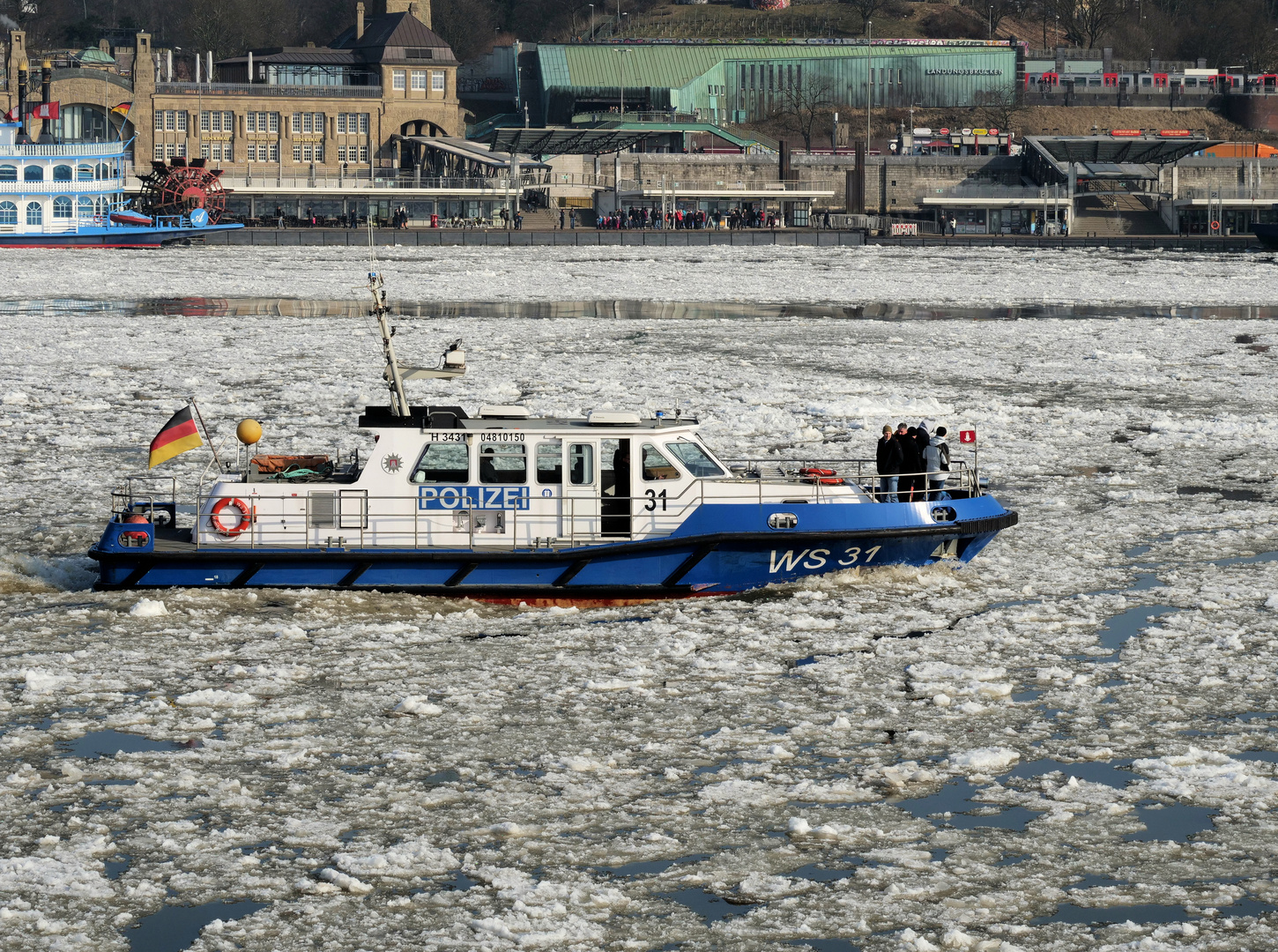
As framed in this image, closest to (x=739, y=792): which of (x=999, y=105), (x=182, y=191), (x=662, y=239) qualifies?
(x=662, y=239)

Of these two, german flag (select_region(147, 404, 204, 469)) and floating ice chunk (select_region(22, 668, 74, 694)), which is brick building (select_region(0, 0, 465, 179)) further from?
floating ice chunk (select_region(22, 668, 74, 694))

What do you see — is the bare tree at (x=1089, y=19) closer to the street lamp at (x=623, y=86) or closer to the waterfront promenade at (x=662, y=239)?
the street lamp at (x=623, y=86)

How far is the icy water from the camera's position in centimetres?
1233

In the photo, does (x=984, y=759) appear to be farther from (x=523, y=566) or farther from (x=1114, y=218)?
(x=1114, y=218)

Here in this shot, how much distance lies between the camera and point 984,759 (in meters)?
15.2

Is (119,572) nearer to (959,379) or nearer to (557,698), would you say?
(557,698)

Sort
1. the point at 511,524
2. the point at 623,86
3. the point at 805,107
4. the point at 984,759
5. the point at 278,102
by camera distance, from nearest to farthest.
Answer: the point at 984,759, the point at 511,524, the point at 278,102, the point at 623,86, the point at 805,107

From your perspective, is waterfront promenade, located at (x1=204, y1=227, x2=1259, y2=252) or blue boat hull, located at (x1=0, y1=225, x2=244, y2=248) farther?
waterfront promenade, located at (x1=204, y1=227, x2=1259, y2=252)

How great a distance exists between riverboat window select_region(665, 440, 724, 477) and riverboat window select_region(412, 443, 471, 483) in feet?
8.96

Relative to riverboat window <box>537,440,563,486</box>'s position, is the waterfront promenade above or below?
above

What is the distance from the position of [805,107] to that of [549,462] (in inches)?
5279

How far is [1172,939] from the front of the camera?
1180 centimetres

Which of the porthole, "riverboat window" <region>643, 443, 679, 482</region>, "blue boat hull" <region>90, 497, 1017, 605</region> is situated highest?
"riverboat window" <region>643, 443, 679, 482</region>

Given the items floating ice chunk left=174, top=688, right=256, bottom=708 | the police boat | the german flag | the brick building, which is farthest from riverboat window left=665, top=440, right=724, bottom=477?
the brick building
